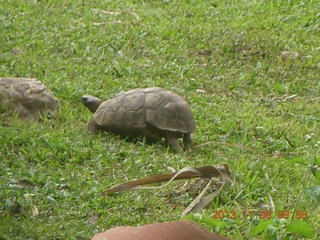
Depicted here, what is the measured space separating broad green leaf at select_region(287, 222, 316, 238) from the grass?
0.23ft

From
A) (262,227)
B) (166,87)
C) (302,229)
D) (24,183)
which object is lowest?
(166,87)

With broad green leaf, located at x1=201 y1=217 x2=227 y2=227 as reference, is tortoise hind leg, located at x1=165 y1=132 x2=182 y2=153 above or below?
below

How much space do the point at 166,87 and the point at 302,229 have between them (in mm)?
3825

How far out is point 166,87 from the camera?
7.16 m

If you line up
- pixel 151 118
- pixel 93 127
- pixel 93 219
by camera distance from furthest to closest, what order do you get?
pixel 93 127 → pixel 151 118 → pixel 93 219

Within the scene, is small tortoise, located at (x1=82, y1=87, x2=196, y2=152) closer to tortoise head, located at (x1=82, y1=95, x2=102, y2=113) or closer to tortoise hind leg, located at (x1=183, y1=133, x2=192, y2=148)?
tortoise hind leg, located at (x1=183, y1=133, x2=192, y2=148)

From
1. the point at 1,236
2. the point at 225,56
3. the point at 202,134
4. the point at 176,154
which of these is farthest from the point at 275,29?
the point at 1,236

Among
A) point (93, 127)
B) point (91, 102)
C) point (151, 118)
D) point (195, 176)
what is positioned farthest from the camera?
point (91, 102)

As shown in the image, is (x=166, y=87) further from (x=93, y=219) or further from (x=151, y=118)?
(x=93, y=219)

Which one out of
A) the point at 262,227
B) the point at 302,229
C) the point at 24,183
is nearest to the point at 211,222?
the point at 262,227

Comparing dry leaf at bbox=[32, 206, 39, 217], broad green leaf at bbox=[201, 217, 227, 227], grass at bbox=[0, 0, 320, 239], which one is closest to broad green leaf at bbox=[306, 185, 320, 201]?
grass at bbox=[0, 0, 320, 239]

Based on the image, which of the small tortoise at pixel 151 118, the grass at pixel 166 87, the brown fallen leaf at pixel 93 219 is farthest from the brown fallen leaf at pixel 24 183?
the small tortoise at pixel 151 118

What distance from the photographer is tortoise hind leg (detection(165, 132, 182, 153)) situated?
5.60m

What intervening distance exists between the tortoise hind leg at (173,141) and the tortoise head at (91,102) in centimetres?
81
